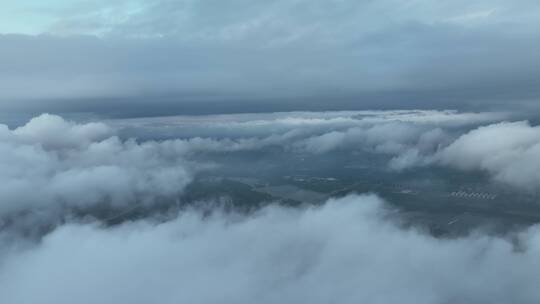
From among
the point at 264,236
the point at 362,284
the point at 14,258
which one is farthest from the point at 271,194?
the point at 362,284

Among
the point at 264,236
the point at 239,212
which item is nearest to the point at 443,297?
the point at 264,236

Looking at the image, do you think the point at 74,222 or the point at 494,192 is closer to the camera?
the point at 494,192

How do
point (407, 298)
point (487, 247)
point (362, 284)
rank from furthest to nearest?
point (487, 247)
point (362, 284)
point (407, 298)

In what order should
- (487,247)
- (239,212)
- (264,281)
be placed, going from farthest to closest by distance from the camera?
(239,212) < (487,247) < (264,281)

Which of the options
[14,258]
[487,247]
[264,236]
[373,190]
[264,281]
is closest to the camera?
[264,281]

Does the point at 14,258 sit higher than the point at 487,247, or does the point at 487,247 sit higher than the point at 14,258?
the point at 487,247

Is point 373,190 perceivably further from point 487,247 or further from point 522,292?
point 522,292

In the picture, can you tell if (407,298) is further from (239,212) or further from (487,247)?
(239,212)

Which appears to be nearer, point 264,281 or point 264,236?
point 264,281

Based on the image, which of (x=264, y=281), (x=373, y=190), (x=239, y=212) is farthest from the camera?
(x=373, y=190)
